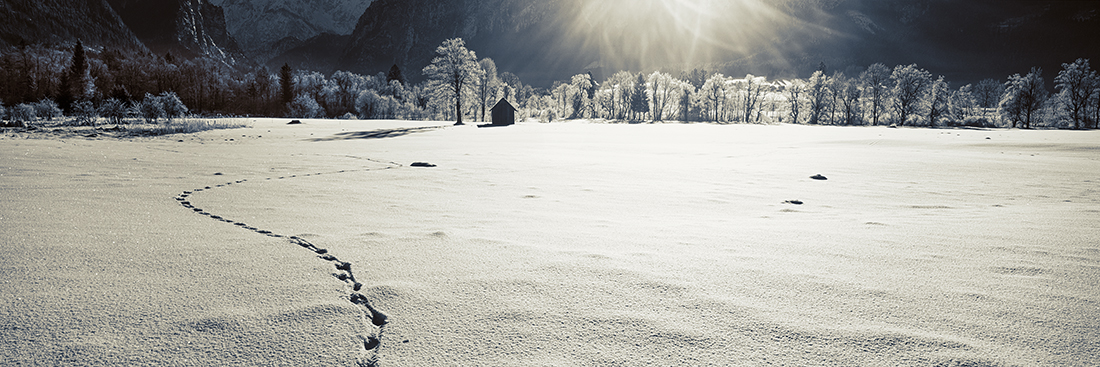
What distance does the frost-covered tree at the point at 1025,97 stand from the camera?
53812 millimetres

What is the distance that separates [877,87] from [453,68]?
52066 mm

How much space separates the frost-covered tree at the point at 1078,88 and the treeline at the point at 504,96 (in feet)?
0.40

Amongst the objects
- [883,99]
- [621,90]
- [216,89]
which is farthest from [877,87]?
[216,89]

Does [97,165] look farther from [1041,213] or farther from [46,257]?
[1041,213]

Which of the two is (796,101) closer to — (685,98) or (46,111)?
(685,98)

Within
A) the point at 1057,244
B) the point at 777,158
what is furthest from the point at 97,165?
the point at 777,158

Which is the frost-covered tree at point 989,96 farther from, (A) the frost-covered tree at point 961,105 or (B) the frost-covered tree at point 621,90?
(B) the frost-covered tree at point 621,90

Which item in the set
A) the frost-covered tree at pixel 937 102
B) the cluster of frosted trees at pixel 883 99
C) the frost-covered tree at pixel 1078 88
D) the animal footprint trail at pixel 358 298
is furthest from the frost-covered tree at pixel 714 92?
the animal footprint trail at pixel 358 298

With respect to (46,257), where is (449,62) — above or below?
above

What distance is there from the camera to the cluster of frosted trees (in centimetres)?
5244

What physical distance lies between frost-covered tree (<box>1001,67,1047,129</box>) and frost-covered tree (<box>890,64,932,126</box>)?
8.50 m

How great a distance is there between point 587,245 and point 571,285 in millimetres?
973

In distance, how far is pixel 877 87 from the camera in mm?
60062

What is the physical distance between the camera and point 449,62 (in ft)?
143
